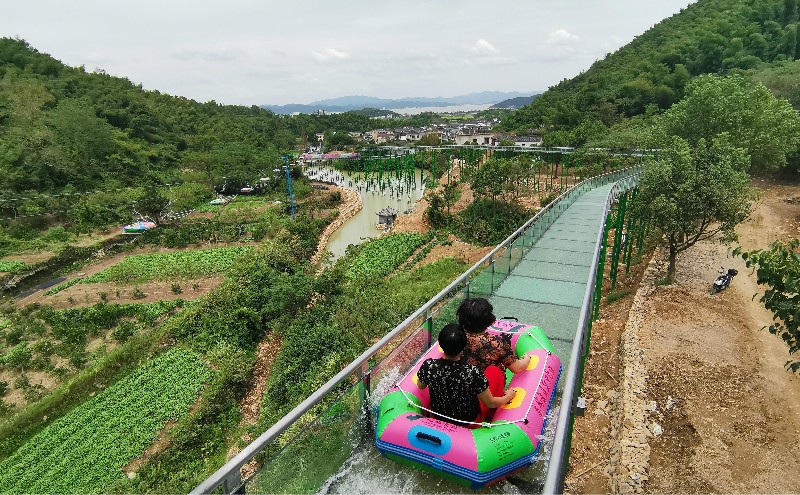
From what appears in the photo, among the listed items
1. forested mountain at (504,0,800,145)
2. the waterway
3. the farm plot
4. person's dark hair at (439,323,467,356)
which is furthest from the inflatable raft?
forested mountain at (504,0,800,145)

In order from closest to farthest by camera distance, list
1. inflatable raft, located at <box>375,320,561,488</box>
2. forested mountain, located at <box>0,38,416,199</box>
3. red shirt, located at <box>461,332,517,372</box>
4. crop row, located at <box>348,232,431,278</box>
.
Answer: inflatable raft, located at <box>375,320,561,488</box> → red shirt, located at <box>461,332,517,372</box> → crop row, located at <box>348,232,431,278</box> → forested mountain, located at <box>0,38,416,199</box>

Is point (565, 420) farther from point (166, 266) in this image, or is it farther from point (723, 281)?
point (166, 266)

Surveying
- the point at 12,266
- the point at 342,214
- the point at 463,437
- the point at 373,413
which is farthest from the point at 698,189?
the point at 12,266

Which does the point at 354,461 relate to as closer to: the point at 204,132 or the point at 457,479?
the point at 457,479

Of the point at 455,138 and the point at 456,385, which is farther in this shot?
the point at 455,138

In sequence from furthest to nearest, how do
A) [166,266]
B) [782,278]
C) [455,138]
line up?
[455,138] < [166,266] < [782,278]

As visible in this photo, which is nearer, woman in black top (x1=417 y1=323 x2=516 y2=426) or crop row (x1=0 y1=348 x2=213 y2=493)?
woman in black top (x1=417 y1=323 x2=516 y2=426)

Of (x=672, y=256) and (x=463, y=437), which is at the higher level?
Result: (x=463, y=437)

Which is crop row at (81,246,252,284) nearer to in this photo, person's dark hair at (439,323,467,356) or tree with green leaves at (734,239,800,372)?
person's dark hair at (439,323,467,356)
